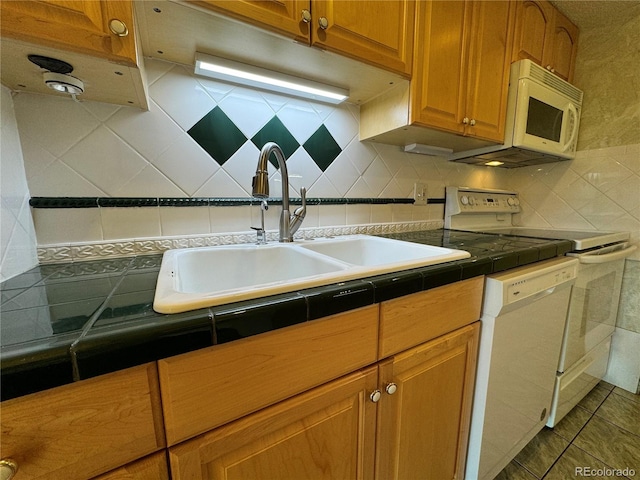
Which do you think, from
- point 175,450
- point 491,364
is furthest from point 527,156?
point 175,450

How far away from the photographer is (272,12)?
2.19 ft

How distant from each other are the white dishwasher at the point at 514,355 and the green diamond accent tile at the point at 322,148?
2.54ft

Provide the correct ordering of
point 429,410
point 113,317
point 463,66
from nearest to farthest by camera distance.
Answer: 1. point 113,317
2. point 429,410
3. point 463,66

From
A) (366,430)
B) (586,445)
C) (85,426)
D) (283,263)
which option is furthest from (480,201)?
(85,426)

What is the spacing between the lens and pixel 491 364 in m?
0.82

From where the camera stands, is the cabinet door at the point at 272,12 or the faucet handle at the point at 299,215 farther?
the faucet handle at the point at 299,215

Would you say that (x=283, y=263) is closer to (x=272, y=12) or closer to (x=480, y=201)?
(x=272, y=12)

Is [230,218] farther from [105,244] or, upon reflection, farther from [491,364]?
[491,364]

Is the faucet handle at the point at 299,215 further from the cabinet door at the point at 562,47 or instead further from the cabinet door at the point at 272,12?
the cabinet door at the point at 562,47

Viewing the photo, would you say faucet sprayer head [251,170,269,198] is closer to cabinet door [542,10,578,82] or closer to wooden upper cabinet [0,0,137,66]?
wooden upper cabinet [0,0,137,66]

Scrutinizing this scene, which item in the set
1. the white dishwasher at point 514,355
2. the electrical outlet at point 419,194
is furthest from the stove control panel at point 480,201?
the white dishwasher at point 514,355

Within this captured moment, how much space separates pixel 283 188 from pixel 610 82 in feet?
6.76

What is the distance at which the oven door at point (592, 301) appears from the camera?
1121 millimetres

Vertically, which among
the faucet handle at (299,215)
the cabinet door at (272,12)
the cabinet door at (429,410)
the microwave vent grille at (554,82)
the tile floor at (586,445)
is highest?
the microwave vent grille at (554,82)
